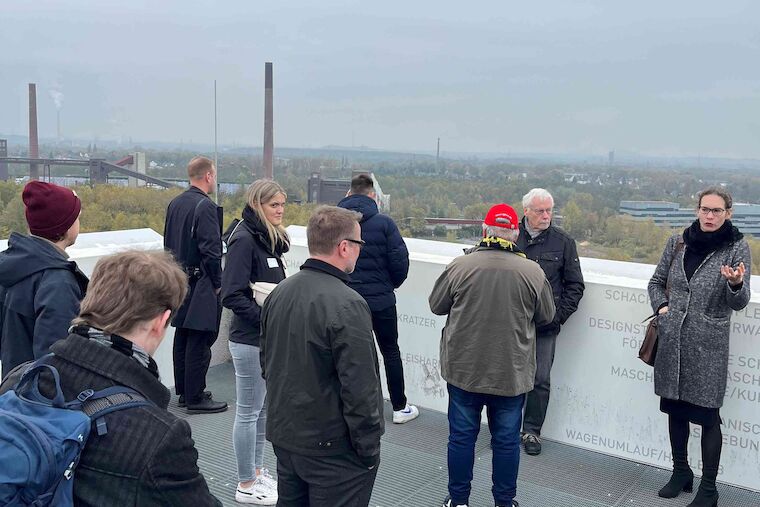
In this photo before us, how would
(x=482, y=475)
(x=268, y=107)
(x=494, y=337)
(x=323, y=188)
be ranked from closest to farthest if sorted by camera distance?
(x=494, y=337), (x=482, y=475), (x=323, y=188), (x=268, y=107)

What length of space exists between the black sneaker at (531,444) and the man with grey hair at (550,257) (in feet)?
1.36

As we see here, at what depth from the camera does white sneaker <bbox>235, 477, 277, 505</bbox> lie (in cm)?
346

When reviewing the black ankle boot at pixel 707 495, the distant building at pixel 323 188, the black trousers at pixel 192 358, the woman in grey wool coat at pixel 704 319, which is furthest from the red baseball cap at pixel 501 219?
the distant building at pixel 323 188

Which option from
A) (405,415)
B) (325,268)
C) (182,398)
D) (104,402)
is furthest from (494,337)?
(182,398)

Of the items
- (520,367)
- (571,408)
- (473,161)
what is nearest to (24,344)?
(520,367)

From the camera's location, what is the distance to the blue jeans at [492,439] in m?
3.34

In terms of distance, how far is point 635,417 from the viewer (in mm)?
4164

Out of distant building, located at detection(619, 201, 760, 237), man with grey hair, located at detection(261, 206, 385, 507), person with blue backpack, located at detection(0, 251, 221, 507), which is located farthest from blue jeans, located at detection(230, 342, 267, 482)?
distant building, located at detection(619, 201, 760, 237)

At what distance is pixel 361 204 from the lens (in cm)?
426

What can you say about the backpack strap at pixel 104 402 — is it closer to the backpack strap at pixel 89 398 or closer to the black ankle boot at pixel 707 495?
the backpack strap at pixel 89 398

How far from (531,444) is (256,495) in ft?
5.70

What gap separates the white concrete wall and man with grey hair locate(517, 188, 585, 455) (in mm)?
166

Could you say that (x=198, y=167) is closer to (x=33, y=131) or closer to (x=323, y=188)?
(x=323, y=188)

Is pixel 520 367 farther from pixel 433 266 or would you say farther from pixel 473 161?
pixel 473 161
